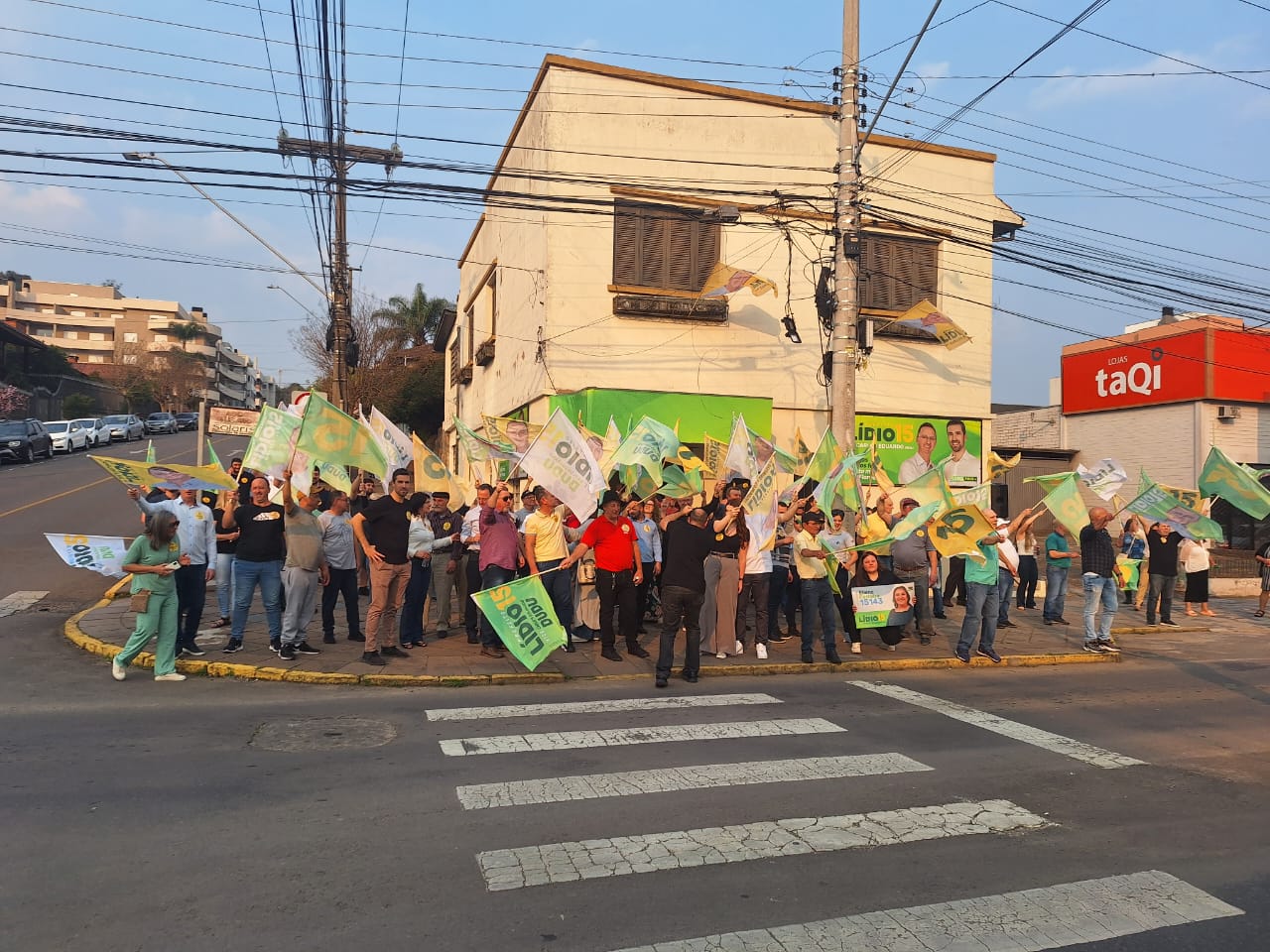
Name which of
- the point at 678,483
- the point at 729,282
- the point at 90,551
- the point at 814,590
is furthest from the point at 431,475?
the point at 729,282

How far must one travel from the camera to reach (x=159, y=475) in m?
9.83

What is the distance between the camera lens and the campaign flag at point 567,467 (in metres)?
9.26

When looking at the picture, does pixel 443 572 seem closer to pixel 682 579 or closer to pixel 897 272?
pixel 682 579

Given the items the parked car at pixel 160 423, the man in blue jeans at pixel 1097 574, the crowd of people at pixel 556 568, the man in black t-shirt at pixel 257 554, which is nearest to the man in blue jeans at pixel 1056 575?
the crowd of people at pixel 556 568

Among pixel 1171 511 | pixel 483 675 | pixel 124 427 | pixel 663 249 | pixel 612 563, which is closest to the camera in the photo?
pixel 483 675

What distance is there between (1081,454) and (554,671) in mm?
24061

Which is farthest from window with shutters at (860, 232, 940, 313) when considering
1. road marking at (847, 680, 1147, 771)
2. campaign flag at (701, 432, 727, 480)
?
road marking at (847, 680, 1147, 771)

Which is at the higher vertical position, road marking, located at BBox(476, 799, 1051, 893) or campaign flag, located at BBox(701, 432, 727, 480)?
campaign flag, located at BBox(701, 432, 727, 480)

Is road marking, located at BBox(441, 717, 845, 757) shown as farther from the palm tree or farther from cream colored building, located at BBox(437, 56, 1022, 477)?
the palm tree

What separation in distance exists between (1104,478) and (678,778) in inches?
343

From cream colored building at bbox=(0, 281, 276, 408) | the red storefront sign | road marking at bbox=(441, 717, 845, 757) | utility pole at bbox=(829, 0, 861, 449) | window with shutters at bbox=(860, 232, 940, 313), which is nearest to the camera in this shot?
road marking at bbox=(441, 717, 845, 757)

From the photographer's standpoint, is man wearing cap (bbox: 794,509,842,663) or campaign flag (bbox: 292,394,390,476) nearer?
campaign flag (bbox: 292,394,390,476)

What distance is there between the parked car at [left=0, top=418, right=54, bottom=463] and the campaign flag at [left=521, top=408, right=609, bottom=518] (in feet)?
112

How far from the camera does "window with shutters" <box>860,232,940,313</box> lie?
61.2 ft
